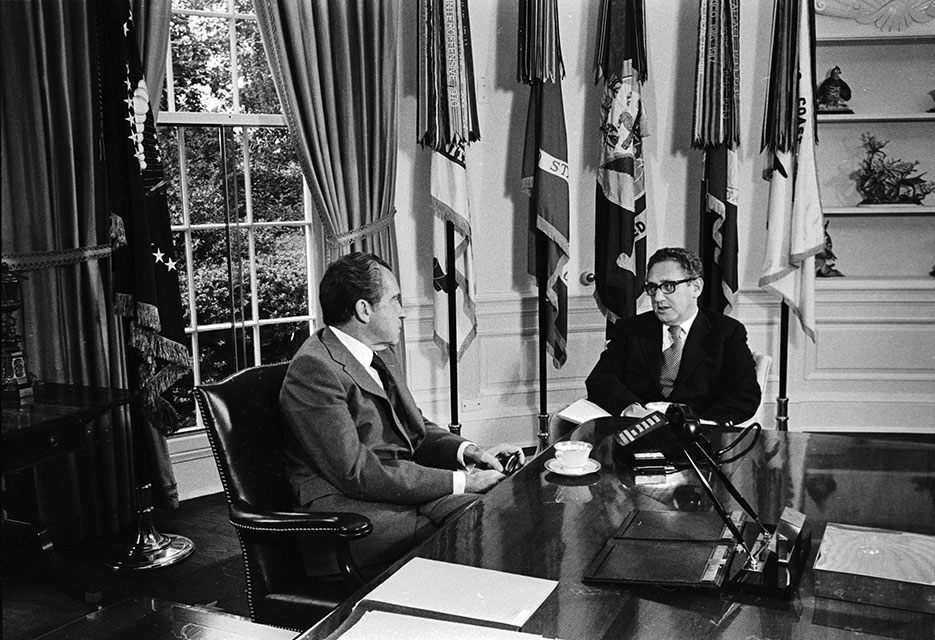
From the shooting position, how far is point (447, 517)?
218 centimetres

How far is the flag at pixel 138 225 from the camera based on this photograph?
3133mm

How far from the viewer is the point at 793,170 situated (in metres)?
4.30

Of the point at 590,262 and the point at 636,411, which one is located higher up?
the point at 590,262

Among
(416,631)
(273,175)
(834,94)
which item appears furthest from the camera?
(834,94)

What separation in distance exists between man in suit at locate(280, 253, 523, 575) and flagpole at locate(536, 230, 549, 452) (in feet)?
6.20

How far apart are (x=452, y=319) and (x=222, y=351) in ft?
3.39

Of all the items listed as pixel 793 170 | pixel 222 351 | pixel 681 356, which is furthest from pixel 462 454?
pixel 793 170

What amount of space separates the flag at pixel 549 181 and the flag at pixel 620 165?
0.63ft

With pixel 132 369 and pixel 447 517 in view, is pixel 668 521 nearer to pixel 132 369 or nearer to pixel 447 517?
pixel 447 517

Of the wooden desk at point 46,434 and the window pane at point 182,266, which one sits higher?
the window pane at point 182,266

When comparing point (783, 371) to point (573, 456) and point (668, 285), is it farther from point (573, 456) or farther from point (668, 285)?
point (573, 456)

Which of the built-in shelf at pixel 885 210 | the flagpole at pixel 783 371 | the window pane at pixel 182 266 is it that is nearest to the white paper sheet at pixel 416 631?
the window pane at pixel 182 266

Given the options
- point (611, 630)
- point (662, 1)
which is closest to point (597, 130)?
point (662, 1)

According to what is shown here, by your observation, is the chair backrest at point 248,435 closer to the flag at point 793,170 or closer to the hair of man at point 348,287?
the hair of man at point 348,287
